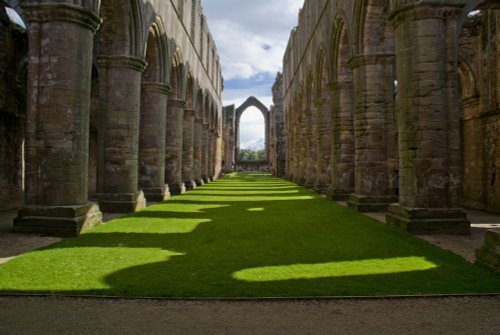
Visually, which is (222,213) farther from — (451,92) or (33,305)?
(33,305)

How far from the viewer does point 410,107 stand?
294 inches

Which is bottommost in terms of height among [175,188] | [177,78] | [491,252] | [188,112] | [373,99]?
[491,252]

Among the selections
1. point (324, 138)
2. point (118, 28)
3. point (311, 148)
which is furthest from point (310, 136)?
point (118, 28)

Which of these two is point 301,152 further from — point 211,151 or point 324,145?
point 211,151

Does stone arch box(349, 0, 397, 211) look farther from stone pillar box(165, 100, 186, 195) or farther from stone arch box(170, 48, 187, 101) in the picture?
stone arch box(170, 48, 187, 101)

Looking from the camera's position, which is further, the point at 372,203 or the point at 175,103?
the point at 175,103

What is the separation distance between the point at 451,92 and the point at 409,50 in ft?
3.75

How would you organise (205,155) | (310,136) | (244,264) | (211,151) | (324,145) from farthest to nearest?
(211,151) → (205,155) → (310,136) → (324,145) → (244,264)

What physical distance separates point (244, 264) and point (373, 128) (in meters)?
7.00

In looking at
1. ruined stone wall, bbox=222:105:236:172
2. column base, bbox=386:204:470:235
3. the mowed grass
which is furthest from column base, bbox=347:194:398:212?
ruined stone wall, bbox=222:105:236:172

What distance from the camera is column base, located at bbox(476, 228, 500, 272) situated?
455cm

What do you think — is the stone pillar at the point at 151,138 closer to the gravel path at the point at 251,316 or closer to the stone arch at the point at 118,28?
the stone arch at the point at 118,28

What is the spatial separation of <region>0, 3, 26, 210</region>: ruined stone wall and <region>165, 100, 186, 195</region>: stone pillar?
5.88 metres

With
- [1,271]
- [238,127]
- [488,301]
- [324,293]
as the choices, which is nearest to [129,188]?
[1,271]
